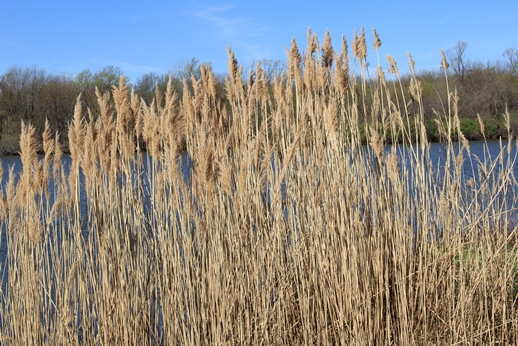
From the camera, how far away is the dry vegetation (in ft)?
7.95

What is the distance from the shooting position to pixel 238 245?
2.43 meters

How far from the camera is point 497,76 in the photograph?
1497 inches

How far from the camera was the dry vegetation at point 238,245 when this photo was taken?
242 centimetres

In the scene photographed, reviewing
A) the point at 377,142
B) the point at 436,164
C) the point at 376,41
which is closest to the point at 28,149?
the point at 377,142

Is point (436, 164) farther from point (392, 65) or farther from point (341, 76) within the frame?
point (341, 76)

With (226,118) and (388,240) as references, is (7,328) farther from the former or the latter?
(388,240)

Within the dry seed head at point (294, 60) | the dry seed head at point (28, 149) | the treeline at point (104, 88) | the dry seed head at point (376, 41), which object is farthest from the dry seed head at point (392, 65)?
the treeline at point (104, 88)

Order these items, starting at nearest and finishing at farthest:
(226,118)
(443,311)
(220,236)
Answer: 1. (220,236)
2. (443,311)
3. (226,118)

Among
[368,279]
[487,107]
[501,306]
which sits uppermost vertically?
[487,107]

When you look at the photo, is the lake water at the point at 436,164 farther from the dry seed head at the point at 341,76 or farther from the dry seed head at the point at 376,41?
the dry seed head at the point at 376,41

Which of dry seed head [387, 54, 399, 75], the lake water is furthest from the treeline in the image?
dry seed head [387, 54, 399, 75]

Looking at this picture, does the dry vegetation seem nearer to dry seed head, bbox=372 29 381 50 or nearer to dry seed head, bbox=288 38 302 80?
dry seed head, bbox=288 38 302 80

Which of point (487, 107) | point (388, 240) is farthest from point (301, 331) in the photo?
point (487, 107)

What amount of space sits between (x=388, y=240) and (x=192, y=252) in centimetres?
103
